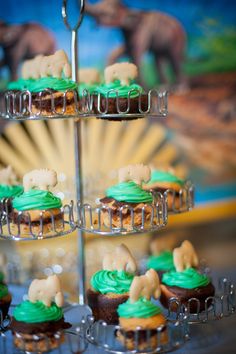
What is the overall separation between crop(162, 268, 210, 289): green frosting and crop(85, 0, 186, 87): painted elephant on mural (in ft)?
4.86

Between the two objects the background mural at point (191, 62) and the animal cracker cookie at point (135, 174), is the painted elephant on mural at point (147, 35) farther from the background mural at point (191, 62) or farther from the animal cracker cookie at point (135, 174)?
the animal cracker cookie at point (135, 174)

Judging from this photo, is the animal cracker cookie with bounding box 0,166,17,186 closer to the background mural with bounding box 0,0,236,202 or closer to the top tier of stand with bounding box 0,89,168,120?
the top tier of stand with bounding box 0,89,168,120

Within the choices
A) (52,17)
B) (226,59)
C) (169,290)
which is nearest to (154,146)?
(226,59)

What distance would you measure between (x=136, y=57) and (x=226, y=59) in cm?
52

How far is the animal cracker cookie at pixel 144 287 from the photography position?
1459 mm

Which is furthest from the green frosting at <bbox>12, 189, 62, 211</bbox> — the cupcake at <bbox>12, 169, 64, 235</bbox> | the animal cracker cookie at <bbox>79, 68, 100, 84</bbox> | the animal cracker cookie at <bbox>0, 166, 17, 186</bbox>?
the animal cracker cookie at <bbox>79, 68, 100, 84</bbox>

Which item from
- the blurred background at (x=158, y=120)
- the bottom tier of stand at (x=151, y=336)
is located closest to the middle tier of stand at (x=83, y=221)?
the bottom tier of stand at (x=151, y=336)

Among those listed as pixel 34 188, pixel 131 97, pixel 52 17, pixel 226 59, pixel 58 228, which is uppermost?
pixel 52 17

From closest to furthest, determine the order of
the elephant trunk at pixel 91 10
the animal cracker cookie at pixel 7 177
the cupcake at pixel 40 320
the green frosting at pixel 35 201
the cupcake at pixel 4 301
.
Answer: the cupcake at pixel 40 320
the green frosting at pixel 35 201
the cupcake at pixel 4 301
the animal cracker cookie at pixel 7 177
the elephant trunk at pixel 91 10

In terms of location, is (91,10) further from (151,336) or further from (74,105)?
(151,336)

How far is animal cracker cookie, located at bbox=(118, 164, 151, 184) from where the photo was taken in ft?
5.29

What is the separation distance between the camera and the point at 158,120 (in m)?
3.01

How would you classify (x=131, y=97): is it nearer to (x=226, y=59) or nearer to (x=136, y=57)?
(x=136, y=57)

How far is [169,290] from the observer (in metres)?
1.73
